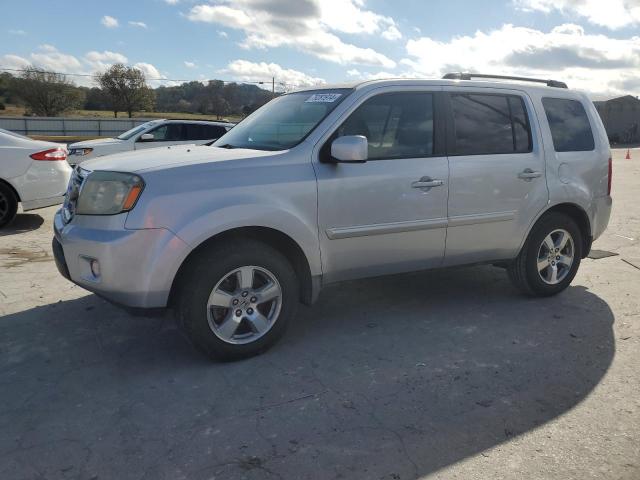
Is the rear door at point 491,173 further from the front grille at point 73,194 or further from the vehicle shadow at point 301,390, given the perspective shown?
the front grille at point 73,194

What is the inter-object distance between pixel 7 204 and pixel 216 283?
213 inches

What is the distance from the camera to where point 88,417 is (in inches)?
119

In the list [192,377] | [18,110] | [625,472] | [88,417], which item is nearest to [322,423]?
[192,377]

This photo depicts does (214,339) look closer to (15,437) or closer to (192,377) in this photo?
(192,377)

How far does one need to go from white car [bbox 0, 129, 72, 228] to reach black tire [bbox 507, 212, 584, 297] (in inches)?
240

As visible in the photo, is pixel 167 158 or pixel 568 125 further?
pixel 568 125

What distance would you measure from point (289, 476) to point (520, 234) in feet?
10.2

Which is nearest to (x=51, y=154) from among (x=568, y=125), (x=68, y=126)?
(x=568, y=125)

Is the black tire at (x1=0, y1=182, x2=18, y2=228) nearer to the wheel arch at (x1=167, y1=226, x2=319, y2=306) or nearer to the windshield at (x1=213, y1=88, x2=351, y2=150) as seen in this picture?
the windshield at (x1=213, y1=88, x2=351, y2=150)

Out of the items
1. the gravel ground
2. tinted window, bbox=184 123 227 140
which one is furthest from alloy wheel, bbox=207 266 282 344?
tinted window, bbox=184 123 227 140

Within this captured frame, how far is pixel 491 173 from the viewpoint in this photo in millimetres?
4535

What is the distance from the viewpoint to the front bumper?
10.9 ft

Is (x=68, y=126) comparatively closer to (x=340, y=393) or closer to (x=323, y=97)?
(x=323, y=97)

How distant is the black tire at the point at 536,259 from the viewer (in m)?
4.95
